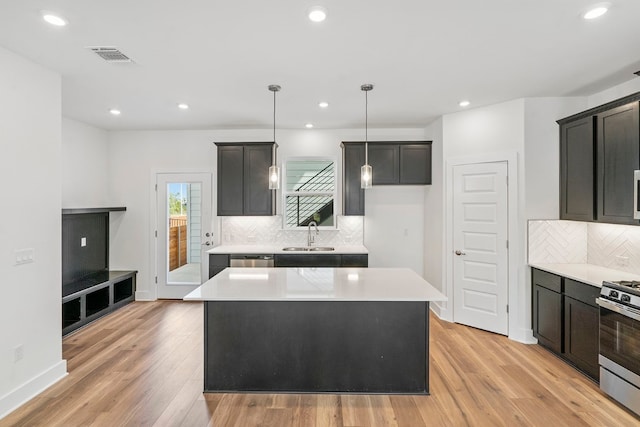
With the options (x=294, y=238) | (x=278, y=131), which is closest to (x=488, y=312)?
(x=294, y=238)

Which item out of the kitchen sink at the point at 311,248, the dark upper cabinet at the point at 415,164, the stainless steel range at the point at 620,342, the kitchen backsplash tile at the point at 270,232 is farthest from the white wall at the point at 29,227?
the stainless steel range at the point at 620,342

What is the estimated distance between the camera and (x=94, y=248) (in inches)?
201

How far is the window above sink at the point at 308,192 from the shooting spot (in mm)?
5410

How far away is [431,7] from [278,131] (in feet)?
11.8

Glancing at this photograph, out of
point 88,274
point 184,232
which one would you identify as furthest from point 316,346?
point 88,274

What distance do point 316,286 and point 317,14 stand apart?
2.01m

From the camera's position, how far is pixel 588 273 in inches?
130

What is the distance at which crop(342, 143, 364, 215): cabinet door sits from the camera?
508 centimetres

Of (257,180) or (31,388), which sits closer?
(31,388)

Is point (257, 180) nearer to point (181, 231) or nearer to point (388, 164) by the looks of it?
point (181, 231)

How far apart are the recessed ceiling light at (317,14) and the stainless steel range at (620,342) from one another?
2922 mm

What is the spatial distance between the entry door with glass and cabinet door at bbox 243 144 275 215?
776mm

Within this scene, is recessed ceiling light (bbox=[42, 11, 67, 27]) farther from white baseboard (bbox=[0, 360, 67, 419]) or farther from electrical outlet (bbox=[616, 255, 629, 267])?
electrical outlet (bbox=[616, 255, 629, 267])

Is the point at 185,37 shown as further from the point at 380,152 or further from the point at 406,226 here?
the point at 406,226
